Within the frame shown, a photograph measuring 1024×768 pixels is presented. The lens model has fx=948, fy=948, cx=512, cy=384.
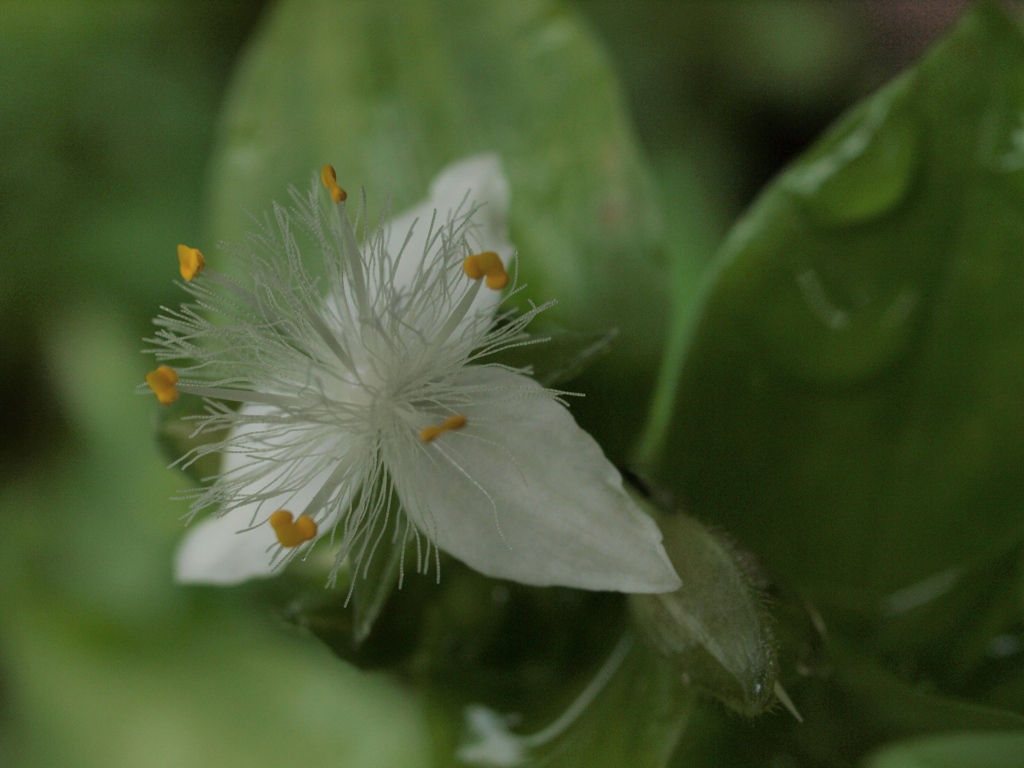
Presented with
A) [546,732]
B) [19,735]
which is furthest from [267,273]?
[19,735]

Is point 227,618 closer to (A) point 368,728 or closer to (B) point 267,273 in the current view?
(A) point 368,728

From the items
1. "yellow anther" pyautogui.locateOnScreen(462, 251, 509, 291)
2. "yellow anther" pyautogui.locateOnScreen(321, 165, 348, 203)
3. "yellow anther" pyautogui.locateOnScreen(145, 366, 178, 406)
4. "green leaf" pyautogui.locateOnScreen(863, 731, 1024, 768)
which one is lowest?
"green leaf" pyautogui.locateOnScreen(863, 731, 1024, 768)

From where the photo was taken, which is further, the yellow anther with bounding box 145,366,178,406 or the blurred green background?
the blurred green background

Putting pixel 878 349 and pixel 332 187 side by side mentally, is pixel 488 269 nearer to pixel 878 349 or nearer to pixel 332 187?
pixel 332 187

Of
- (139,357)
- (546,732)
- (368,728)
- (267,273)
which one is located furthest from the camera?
(139,357)

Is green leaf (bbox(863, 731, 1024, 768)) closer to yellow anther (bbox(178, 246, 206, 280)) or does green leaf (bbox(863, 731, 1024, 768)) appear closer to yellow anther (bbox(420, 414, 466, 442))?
yellow anther (bbox(420, 414, 466, 442))

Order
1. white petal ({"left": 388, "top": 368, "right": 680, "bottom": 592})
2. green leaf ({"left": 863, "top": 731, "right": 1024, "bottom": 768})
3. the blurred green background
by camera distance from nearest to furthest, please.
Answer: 1. white petal ({"left": 388, "top": 368, "right": 680, "bottom": 592})
2. green leaf ({"left": 863, "top": 731, "right": 1024, "bottom": 768})
3. the blurred green background

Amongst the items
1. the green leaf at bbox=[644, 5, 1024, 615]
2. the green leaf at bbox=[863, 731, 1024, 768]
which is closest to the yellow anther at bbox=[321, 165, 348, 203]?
the green leaf at bbox=[644, 5, 1024, 615]
